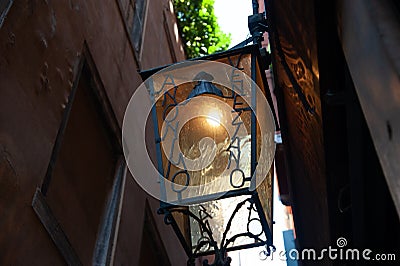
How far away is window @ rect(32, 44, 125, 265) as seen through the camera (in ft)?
10.2

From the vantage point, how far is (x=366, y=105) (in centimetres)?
171

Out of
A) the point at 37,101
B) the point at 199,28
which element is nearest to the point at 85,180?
the point at 37,101

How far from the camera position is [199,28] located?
9305mm

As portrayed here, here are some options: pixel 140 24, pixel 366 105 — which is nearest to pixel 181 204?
pixel 366 105

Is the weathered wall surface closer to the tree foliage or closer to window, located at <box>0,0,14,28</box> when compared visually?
window, located at <box>0,0,14,28</box>

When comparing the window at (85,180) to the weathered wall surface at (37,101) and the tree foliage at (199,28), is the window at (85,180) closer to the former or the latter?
the weathered wall surface at (37,101)

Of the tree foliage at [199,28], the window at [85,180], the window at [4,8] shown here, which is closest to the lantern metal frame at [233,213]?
the window at [85,180]

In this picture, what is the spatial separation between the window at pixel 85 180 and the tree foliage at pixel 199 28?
4861 millimetres

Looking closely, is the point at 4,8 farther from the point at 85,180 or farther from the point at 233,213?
the point at 233,213

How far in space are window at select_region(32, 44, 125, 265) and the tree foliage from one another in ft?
15.9

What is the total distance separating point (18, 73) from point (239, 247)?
6.08 ft

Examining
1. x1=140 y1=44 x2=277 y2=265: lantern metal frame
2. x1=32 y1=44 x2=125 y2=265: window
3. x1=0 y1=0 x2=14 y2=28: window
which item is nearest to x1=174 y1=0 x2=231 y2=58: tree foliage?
x1=32 y1=44 x2=125 y2=265: window

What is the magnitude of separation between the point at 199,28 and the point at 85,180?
19.6ft

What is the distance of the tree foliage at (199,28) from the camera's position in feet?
29.9
